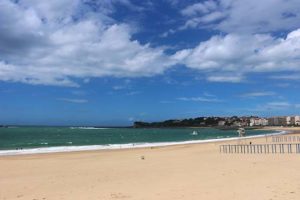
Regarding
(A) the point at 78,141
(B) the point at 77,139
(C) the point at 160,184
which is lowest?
(C) the point at 160,184

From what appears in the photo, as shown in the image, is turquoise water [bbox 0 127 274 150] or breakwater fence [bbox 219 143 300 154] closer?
breakwater fence [bbox 219 143 300 154]

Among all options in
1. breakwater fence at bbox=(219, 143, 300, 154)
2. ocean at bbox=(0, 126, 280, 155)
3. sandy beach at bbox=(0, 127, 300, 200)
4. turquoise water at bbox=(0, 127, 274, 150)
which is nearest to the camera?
sandy beach at bbox=(0, 127, 300, 200)

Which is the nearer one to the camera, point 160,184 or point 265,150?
point 160,184

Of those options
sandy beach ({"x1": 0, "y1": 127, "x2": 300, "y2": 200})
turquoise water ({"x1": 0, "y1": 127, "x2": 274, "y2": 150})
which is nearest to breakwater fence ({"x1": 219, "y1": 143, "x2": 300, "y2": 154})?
sandy beach ({"x1": 0, "y1": 127, "x2": 300, "y2": 200})

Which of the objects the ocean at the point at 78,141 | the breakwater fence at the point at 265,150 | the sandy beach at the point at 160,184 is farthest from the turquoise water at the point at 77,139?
the sandy beach at the point at 160,184

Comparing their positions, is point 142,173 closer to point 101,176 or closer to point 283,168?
point 101,176

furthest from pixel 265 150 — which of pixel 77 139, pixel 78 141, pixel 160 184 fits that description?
pixel 77 139

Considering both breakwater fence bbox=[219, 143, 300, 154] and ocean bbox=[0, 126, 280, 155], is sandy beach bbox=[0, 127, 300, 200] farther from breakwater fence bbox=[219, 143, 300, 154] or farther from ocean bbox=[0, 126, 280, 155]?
ocean bbox=[0, 126, 280, 155]

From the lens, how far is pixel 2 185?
658 inches

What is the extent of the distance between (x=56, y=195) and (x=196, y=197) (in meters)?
4.82

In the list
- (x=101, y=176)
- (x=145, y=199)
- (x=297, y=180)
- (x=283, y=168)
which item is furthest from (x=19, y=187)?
(x=283, y=168)

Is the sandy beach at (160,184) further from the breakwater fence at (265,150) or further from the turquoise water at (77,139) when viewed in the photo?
the turquoise water at (77,139)

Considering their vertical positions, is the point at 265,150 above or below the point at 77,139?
below

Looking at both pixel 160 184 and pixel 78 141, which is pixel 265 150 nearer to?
pixel 160 184
